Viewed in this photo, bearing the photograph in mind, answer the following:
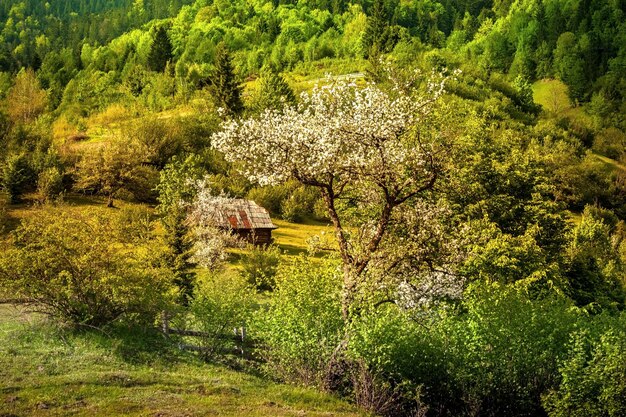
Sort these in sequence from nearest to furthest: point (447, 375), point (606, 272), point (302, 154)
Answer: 1. point (447, 375)
2. point (302, 154)
3. point (606, 272)

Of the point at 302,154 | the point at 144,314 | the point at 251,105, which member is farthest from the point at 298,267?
the point at 251,105

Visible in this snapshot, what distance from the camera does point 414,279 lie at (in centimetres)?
2442

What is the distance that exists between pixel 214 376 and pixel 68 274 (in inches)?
270

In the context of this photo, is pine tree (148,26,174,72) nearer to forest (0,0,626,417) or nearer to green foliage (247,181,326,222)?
green foliage (247,181,326,222)

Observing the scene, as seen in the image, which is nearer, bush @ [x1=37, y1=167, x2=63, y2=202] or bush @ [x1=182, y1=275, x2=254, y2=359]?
bush @ [x1=182, y1=275, x2=254, y2=359]

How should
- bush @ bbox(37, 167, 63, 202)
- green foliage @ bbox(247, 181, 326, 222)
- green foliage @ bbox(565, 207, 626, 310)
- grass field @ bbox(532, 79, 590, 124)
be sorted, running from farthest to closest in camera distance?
grass field @ bbox(532, 79, 590, 124) < green foliage @ bbox(247, 181, 326, 222) < bush @ bbox(37, 167, 63, 202) < green foliage @ bbox(565, 207, 626, 310)

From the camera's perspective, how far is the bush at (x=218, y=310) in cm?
2377

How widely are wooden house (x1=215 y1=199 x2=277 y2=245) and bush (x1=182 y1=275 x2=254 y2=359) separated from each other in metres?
27.5

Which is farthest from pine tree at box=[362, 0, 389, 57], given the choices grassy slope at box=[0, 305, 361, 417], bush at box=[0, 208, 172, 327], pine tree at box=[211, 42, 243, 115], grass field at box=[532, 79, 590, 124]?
grassy slope at box=[0, 305, 361, 417]

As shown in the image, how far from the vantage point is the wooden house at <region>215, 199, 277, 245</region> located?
176ft

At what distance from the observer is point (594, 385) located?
19438 mm

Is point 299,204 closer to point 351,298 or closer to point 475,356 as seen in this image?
point 351,298

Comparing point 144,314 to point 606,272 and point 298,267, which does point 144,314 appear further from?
point 606,272

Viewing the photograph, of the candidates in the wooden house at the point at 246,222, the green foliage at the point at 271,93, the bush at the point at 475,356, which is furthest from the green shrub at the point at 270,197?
the bush at the point at 475,356
